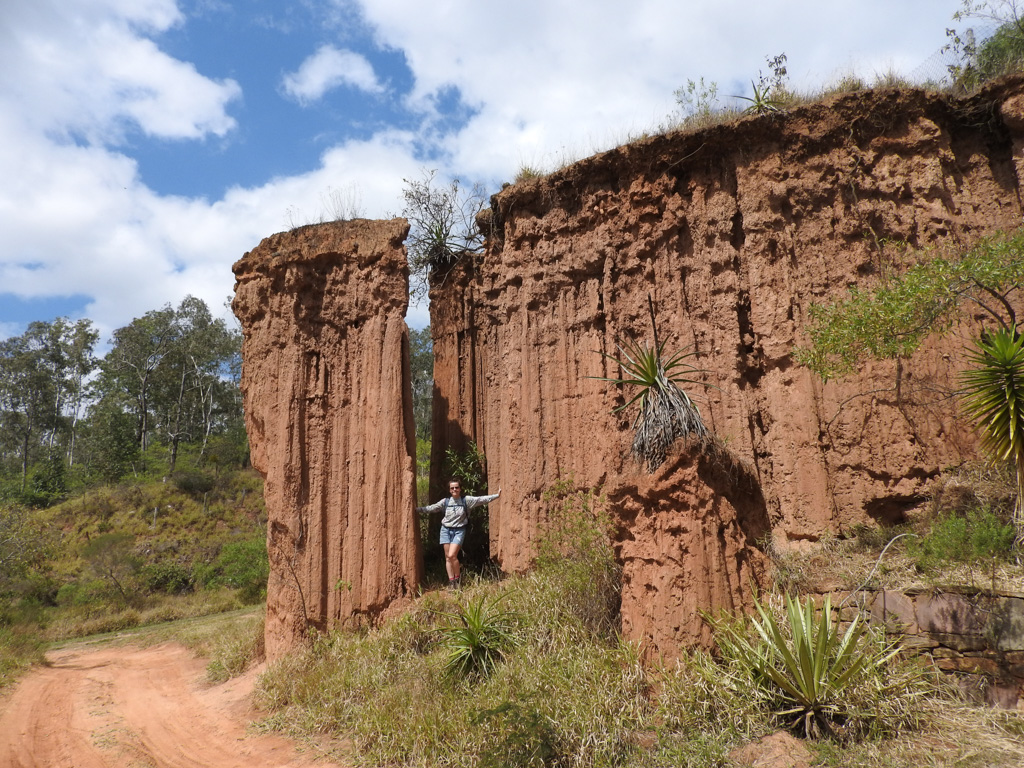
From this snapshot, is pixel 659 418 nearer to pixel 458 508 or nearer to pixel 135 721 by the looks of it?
pixel 458 508

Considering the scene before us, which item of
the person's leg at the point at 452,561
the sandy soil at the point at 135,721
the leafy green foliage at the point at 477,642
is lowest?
the sandy soil at the point at 135,721

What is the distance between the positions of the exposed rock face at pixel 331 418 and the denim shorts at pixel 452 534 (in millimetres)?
553

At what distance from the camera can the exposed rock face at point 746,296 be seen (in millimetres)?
8742

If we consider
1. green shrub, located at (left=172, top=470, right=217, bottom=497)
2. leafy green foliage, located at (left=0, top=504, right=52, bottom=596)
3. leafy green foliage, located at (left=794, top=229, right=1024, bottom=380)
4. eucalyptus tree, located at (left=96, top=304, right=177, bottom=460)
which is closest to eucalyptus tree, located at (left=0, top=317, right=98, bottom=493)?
eucalyptus tree, located at (left=96, top=304, right=177, bottom=460)

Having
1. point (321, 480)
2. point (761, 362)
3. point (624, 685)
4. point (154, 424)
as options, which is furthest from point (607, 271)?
point (154, 424)

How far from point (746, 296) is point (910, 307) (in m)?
2.76

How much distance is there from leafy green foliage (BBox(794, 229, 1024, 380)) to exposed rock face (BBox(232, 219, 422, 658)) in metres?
6.20

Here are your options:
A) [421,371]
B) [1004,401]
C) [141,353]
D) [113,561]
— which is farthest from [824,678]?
[141,353]

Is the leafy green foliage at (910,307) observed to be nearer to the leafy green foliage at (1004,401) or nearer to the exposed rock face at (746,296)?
the leafy green foliage at (1004,401)

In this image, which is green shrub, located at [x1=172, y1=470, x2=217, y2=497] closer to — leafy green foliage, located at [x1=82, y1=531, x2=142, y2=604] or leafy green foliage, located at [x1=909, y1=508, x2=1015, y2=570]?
leafy green foliage, located at [x1=82, y1=531, x2=142, y2=604]

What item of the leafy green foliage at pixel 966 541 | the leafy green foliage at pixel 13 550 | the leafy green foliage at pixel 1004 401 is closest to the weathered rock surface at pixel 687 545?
the leafy green foliage at pixel 966 541

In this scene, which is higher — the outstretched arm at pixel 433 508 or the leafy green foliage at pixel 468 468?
the leafy green foliage at pixel 468 468

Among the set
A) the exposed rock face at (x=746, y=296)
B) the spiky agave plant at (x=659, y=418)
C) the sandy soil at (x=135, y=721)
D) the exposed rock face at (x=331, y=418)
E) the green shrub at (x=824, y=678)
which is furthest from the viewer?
the exposed rock face at (x=331, y=418)

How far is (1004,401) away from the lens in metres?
6.65
